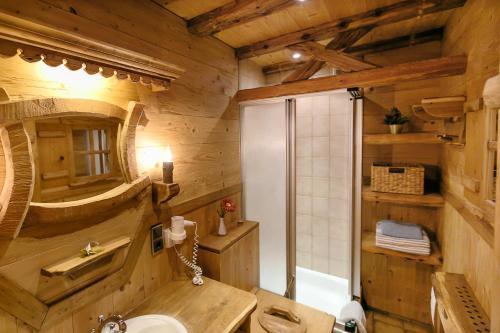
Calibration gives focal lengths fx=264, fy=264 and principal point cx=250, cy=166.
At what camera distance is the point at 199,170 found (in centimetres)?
193

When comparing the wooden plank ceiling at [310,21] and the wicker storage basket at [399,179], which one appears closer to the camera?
the wooden plank ceiling at [310,21]

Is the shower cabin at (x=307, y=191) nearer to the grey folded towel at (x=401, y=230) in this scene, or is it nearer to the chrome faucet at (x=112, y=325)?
the grey folded towel at (x=401, y=230)

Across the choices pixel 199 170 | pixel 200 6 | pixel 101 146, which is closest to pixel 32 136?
pixel 101 146

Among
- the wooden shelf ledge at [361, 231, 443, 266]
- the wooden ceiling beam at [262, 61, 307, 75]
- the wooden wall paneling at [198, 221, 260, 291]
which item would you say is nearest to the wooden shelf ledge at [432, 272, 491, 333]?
the wooden shelf ledge at [361, 231, 443, 266]

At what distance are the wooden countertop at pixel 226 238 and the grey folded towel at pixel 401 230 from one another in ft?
3.30

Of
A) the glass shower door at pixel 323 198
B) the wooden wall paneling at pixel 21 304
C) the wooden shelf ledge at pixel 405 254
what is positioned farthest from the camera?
the glass shower door at pixel 323 198

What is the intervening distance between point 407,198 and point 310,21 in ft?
4.69

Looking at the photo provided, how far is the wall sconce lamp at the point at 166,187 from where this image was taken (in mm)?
1506

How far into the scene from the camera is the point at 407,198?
1.90 m

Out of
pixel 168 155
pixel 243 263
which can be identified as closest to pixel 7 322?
pixel 168 155

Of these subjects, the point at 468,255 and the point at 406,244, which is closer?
the point at 468,255

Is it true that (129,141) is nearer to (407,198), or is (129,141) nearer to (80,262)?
(80,262)

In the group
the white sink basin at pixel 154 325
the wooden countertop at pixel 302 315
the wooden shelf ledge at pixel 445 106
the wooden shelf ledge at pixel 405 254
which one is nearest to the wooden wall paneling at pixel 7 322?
the white sink basin at pixel 154 325

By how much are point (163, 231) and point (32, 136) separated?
2.83ft
